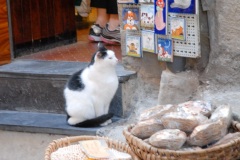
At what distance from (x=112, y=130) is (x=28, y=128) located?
1.78 feet

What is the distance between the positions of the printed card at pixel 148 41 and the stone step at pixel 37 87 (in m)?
0.27

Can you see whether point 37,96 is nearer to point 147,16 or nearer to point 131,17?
point 131,17

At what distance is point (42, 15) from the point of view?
4.34m

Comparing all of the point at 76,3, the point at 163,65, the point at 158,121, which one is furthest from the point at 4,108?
the point at 158,121

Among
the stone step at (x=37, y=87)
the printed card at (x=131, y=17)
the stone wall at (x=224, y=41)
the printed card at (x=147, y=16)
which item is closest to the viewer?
the stone wall at (x=224, y=41)

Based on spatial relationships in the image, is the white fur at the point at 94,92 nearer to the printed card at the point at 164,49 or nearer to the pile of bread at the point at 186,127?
the printed card at the point at 164,49

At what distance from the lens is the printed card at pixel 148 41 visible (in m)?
2.91

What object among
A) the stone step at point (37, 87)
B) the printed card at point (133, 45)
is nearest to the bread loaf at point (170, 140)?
the printed card at point (133, 45)

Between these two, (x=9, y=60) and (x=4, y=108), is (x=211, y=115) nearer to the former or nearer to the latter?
(x=4, y=108)

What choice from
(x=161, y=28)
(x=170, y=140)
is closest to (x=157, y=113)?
(x=170, y=140)

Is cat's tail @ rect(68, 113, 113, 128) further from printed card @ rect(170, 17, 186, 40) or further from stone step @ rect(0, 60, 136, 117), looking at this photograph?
printed card @ rect(170, 17, 186, 40)

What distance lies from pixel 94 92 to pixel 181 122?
129cm

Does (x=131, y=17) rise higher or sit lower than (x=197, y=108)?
higher

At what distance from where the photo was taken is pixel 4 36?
388 centimetres
